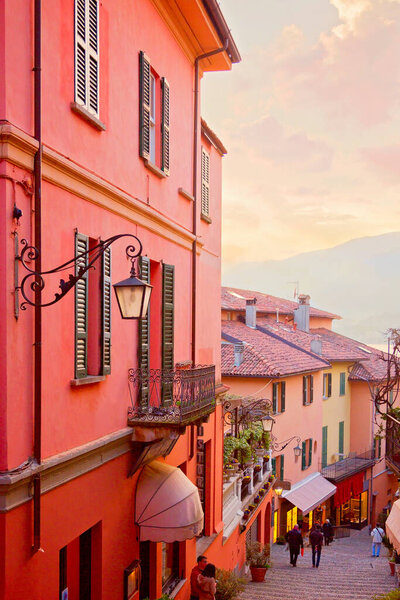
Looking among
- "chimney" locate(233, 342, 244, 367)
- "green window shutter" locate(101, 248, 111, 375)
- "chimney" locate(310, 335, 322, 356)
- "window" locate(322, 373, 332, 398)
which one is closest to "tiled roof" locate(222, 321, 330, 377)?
"chimney" locate(233, 342, 244, 367)

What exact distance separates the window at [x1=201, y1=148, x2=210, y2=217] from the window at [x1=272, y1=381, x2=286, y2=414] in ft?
69.1

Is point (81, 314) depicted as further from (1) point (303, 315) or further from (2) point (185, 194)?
(1) point (303, 315)

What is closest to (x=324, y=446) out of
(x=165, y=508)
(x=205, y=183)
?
(x=205, y=183)

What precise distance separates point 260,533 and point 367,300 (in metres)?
178

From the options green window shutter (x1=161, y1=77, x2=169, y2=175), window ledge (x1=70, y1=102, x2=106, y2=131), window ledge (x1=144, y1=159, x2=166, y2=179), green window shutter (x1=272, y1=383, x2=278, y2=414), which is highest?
green window shutter (x1=161, y1=77, x2=169, y2=175)

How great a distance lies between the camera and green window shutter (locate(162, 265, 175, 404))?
11.3m

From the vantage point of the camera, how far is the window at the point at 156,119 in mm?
10422

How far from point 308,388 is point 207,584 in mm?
28551

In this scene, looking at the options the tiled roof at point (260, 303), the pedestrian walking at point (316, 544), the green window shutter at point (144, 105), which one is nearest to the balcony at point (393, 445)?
the pedestrian walking at point (316, 544)

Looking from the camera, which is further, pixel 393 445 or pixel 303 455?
pixel 303 455

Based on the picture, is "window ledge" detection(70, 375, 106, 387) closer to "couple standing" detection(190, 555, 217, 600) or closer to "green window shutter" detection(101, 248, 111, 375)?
"green window shutter" detection(101, 248, 111, 375)

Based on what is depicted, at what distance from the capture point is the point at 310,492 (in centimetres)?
3778

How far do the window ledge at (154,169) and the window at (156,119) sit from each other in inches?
1.9

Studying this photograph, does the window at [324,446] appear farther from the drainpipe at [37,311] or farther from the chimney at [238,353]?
the drainpipe at [37,311]
